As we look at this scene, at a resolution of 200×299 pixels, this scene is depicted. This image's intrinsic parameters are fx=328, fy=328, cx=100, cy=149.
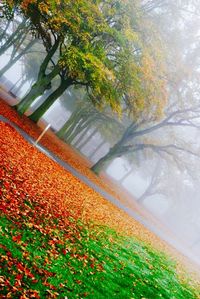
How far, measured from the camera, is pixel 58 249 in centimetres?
698

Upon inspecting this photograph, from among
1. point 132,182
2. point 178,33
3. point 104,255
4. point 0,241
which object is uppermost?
point 178,33

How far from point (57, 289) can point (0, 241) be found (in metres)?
1.31

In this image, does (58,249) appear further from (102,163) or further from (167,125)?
(167,125)

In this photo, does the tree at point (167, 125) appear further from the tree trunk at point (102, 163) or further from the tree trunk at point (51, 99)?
the tree trunk at point (51, 99)

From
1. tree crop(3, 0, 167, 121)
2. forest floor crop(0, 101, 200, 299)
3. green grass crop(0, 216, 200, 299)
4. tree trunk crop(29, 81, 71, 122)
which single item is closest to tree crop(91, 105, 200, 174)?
tree crop(3, 0, 167, 121)

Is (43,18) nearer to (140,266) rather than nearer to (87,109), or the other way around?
(140,266)

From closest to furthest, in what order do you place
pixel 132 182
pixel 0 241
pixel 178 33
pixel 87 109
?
pixel 0 241
pixel 178 33
pixel 87 109
pixel 132 182

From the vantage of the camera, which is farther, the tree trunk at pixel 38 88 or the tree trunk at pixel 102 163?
the tree trunk at pixel 102 163

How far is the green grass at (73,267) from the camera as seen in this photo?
5266mm

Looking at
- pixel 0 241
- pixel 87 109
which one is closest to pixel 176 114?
pixel 87 109

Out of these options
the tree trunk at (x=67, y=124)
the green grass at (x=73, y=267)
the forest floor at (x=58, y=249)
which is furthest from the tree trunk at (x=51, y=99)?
the green grass at (x=73, y=267)

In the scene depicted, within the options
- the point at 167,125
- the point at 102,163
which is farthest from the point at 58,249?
the point at 167,125

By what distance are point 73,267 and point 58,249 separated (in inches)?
22.1

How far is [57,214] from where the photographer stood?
9.01 meters
